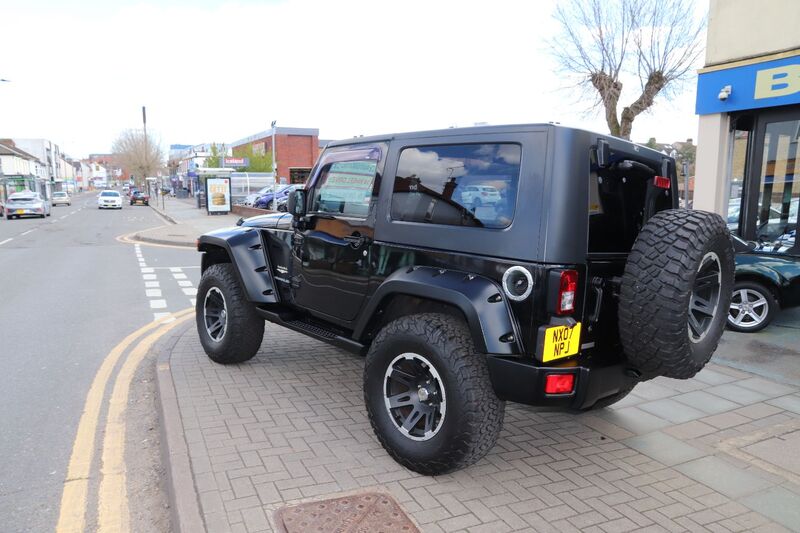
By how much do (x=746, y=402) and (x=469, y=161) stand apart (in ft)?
11.1

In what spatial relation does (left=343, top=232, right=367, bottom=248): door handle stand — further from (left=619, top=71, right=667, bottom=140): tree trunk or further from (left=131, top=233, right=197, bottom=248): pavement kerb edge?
(left=619, top=71, right=667, bottom=140): tree trunk

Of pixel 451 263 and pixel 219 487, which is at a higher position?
pixel 451 263

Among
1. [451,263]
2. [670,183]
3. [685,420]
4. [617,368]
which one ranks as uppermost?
[670,183]

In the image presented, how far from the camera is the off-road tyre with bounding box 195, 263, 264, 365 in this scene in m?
5.12

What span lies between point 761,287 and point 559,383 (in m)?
5.28

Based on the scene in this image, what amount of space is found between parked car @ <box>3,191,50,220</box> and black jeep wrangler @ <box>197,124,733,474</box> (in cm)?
3311

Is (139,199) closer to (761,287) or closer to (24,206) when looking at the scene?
(24,206)

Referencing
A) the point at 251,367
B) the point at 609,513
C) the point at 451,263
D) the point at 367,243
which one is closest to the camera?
the point at 609,513

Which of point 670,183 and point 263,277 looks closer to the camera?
point 670,183

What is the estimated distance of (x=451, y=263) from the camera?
3.29m

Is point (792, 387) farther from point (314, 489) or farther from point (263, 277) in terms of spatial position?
point (263, 277)

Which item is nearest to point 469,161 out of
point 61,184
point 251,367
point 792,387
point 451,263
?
point 451,263

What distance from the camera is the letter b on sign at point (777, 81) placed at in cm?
757

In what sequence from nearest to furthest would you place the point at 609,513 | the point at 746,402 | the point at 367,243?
the point at 609,513
the point at 367,243
the point at 746,402
